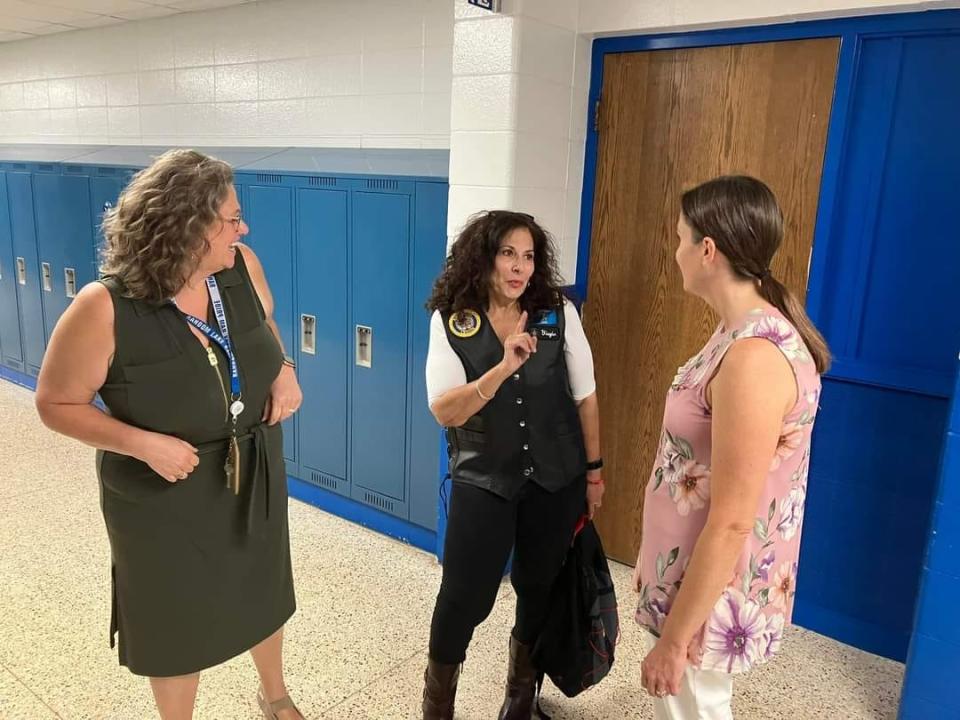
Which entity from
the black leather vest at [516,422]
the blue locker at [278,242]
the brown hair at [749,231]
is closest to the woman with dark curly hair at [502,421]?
the black leather vest at [516,422]

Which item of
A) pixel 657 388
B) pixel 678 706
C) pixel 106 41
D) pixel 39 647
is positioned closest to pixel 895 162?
pixel 657 388

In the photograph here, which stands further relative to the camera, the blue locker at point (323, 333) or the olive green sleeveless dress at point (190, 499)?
the blue locker at point (323, 333)

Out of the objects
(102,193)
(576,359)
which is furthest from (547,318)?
(102,193)

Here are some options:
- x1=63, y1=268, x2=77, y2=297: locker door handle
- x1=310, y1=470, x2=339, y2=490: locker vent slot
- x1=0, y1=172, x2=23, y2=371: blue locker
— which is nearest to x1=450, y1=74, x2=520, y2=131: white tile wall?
x1=310, y1=470, x2=339, y2=490: locker vent slot

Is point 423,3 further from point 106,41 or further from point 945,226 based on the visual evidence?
point 106,41

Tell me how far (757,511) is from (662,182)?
1.70 m

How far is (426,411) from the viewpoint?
124 inches

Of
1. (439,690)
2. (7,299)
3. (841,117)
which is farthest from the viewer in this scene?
(7,299)

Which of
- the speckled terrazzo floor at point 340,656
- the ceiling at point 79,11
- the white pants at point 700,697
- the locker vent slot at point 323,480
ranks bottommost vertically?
the speckled terrazzo floor at point 340,656

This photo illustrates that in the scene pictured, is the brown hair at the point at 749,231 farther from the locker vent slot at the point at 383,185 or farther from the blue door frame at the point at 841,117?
the locker vent slot at the point at 383,185

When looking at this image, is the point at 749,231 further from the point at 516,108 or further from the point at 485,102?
the point at 485,102

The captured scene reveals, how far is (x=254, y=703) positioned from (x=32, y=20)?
4.52 meters

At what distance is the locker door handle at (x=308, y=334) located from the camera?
351 centimetres

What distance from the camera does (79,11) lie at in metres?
4.34
